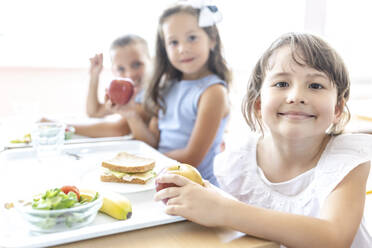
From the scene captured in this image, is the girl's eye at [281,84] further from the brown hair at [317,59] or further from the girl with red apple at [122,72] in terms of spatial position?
the girl with red apple at [122,72]

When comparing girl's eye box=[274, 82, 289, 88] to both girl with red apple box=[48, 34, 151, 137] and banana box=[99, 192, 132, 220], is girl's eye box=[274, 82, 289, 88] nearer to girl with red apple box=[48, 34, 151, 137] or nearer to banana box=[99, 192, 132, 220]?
banana box=[99, 192, 132, 220]

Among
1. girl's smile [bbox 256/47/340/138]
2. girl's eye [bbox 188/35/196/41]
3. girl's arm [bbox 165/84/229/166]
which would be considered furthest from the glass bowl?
girl's eye [bbox 188/35/196/41]

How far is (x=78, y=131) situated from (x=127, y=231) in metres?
1.04

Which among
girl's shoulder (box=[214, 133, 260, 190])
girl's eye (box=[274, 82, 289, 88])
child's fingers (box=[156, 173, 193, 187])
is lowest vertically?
girl's shoulder (box=[214, 133, 260, 190])

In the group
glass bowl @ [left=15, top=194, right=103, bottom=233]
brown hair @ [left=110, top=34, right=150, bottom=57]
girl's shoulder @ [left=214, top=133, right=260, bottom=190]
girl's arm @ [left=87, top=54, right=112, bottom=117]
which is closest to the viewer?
glass bowl @ [left=15, top=194, right=103, bottom=233]

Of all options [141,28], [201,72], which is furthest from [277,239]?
[141,28]

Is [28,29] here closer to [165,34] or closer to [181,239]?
[165,34]

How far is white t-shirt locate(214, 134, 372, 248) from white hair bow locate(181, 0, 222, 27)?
59 cm

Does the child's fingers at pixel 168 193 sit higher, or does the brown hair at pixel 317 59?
the brown hair at pixel 317 59

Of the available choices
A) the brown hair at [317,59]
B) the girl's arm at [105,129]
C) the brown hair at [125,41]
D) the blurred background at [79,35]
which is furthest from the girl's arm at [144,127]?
the blurred background at [79,35]

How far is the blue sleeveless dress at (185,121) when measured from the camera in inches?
60.5

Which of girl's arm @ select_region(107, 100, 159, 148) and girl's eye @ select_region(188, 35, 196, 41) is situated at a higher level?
girl's eye @ select_region(188, 35, 196, 41)

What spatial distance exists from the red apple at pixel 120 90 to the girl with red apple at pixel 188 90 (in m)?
0.07

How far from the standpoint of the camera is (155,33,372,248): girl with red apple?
0.62 meters
